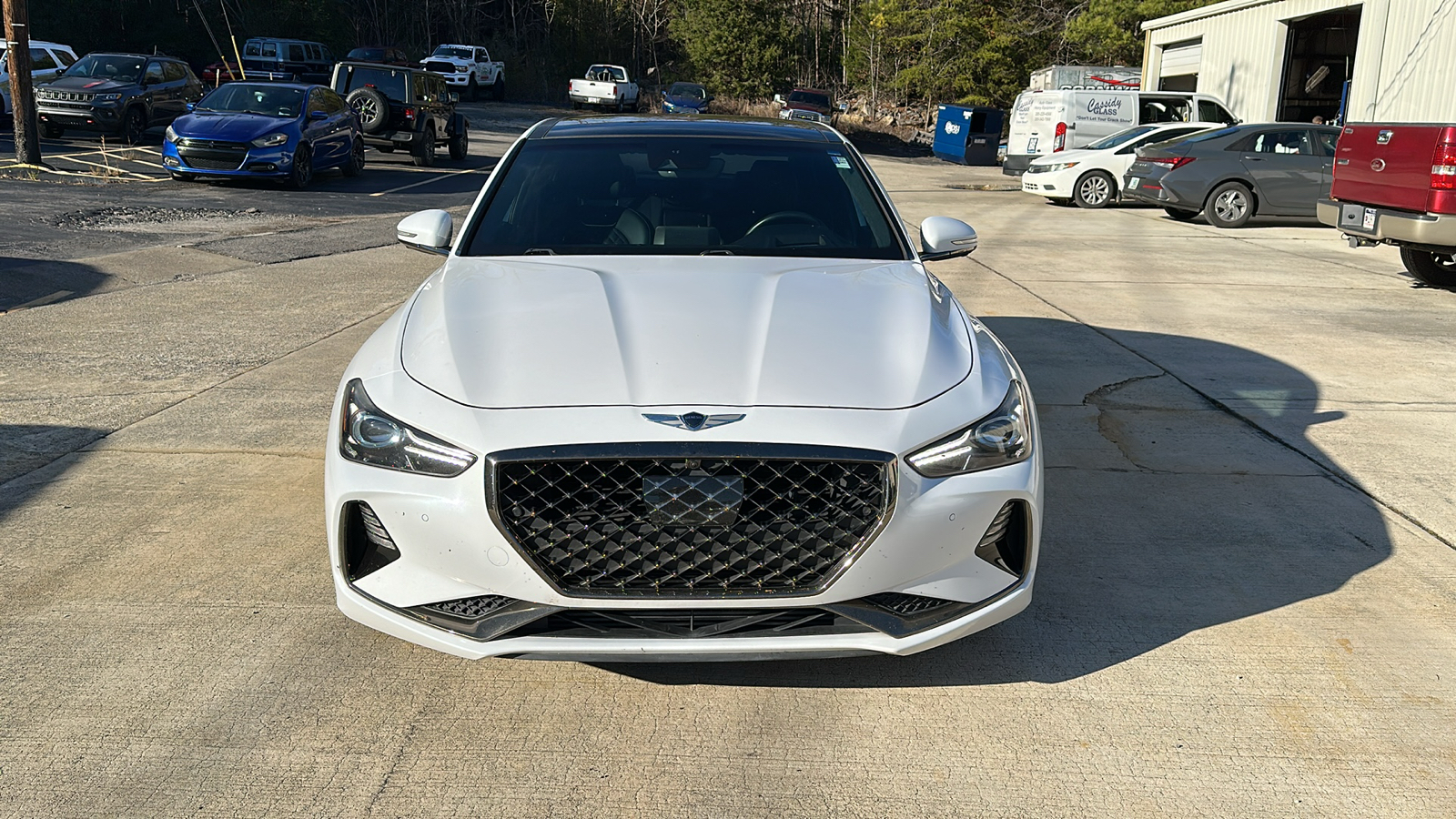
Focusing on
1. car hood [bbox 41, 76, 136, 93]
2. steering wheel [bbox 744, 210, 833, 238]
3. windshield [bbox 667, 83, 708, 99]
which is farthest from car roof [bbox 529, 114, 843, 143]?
windshield [bbox 667, 83, 708, 99]

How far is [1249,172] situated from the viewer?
671 inches

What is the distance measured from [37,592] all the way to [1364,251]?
14655mm

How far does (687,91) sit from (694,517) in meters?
41.0

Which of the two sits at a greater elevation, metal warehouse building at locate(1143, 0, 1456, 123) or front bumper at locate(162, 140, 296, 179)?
metal warehouse building at locate(1143, 0, 1456, 123)

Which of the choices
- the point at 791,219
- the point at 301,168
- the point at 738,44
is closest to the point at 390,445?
the point at 791,219

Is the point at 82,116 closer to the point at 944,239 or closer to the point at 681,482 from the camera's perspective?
the point at 944,239

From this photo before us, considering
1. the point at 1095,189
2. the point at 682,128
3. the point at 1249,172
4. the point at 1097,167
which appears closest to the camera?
the point at 682,128

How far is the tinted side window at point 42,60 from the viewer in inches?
Result: 966

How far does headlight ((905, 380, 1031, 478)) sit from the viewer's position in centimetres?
306

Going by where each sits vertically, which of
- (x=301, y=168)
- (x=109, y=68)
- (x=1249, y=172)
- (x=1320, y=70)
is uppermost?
(x=1320, y=70)

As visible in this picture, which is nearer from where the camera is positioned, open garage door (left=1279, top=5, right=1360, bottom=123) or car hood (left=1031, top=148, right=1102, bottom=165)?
car hood (left=1031, top=148, right=1102, bottom=165)

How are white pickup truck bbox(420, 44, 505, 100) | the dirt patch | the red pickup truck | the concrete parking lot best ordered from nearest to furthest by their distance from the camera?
1. the concrete parking lot
2. the red pickup truck
3. the dirt patch
4. white pickup truck bbox(420, 44, 505, 100)

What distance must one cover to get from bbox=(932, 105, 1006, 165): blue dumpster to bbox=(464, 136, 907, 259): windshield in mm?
29306

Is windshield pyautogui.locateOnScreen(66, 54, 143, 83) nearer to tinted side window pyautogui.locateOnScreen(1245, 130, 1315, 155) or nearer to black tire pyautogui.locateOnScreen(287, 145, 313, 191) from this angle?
black tire pyautogui.locateOnScreen(287, 145, 313, 191)
